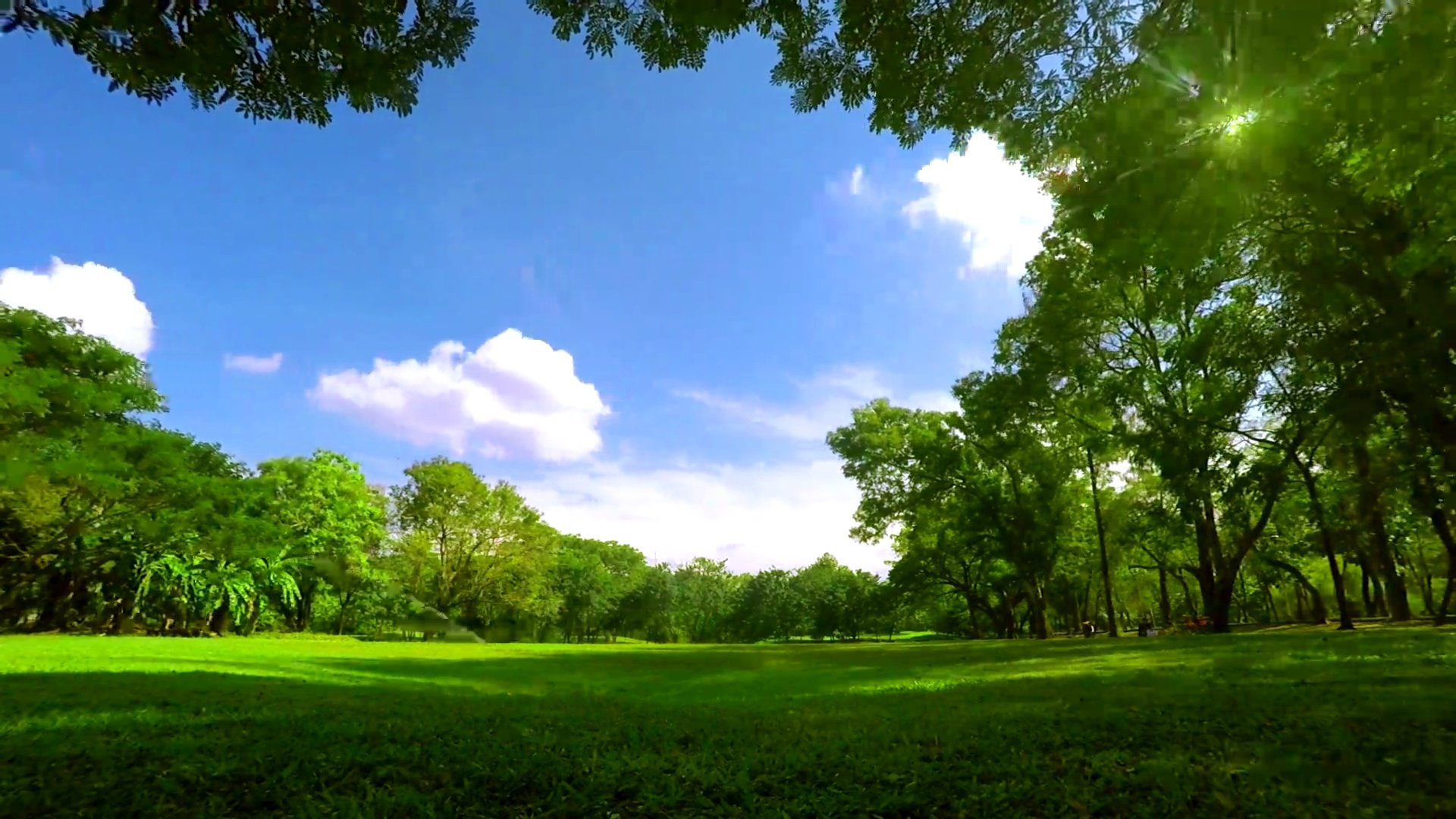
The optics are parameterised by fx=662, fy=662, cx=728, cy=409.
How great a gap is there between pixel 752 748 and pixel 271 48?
6.18 m

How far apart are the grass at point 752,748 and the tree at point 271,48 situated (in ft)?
14.2

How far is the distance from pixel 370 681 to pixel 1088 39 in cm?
1448

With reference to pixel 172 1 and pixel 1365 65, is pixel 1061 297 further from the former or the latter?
pixel 172 1

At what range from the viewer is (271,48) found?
4227 mm

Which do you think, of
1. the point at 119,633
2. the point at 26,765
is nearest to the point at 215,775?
the point at 26,765

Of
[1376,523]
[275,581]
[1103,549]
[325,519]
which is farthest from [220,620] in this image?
[1376,523]

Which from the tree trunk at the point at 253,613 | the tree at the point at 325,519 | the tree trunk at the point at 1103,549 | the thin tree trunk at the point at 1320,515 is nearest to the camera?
the thin tree trunk at the point at 1320,515

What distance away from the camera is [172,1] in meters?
3.77

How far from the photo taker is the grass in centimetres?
404

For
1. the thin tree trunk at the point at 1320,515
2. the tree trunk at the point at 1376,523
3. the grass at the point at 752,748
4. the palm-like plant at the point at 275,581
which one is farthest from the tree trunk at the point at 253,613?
the thin tree trunk at the point at 1320,515

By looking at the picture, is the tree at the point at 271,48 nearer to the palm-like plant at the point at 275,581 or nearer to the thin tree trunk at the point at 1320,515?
the thin tree trunk at the point at 1320,515

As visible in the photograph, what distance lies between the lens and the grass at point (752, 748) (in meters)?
4.04

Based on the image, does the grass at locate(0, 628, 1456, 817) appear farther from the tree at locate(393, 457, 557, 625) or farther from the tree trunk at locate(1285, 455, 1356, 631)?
the tree at locate(393, 457, 557, 625)

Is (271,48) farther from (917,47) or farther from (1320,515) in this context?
(1320,515)
